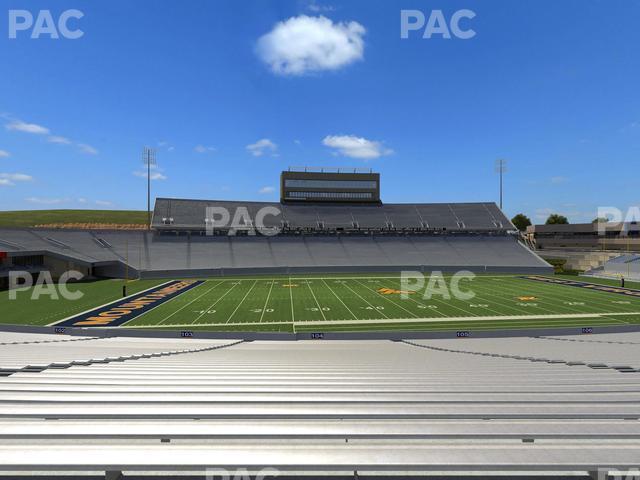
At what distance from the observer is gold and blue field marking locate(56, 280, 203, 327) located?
19969mm

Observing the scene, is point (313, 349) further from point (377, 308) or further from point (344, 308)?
point (377, 308)

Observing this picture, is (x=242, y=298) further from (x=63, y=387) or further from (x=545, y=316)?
(x=63, y=387)

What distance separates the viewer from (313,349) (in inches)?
442

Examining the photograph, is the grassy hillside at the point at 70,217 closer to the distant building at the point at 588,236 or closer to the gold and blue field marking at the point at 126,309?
the gold and blue field marking at the point at 126,309

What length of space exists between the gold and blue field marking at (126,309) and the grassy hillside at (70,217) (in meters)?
67.7

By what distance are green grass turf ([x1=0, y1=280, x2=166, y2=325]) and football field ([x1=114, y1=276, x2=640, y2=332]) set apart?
518 cm

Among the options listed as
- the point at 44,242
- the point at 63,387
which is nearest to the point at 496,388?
the point at 63,387

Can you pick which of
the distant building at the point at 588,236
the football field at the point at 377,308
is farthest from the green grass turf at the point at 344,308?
the distant building at the point at 588,236

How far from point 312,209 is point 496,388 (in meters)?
60.0

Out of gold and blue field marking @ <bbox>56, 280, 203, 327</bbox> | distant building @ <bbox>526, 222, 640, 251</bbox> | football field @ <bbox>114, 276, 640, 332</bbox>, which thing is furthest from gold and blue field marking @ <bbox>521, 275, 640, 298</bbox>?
gold and blue field marking @ <bbox>56, 280, 203, 327</bbox>

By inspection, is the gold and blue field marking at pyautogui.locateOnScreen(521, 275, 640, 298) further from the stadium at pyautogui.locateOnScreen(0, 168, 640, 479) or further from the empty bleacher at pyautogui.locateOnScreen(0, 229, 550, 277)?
the empty bleacher at pyautogui.locateOnScreen(0, 229, 550, 277)

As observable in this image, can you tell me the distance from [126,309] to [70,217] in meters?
91.7

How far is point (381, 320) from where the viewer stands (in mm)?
20969

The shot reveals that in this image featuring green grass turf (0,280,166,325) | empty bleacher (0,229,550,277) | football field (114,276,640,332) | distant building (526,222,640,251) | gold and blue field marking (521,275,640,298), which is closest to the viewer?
football field (114,276,640,332)
